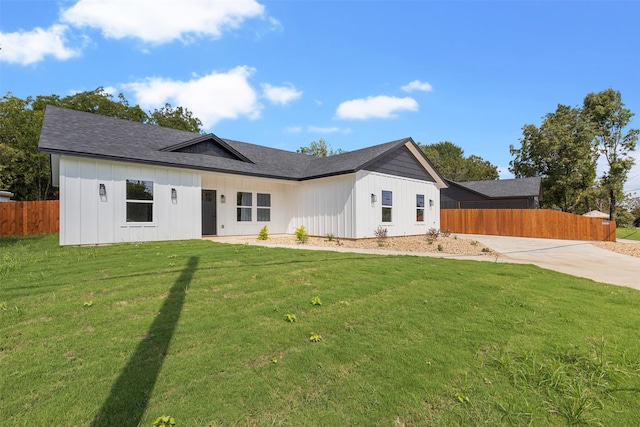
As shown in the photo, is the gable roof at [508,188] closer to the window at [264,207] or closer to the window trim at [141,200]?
the window at [264,207]

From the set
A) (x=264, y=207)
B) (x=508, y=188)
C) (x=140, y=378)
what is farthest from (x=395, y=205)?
(x=508, y=188)

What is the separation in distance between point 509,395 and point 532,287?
3836 millimetres

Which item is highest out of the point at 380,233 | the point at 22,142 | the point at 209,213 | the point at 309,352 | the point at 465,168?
the point at 465,168

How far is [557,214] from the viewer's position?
1769 centimetres

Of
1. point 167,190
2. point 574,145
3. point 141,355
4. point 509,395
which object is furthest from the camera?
point 574,145

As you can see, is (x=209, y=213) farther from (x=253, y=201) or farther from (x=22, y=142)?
(x=22, y=142)

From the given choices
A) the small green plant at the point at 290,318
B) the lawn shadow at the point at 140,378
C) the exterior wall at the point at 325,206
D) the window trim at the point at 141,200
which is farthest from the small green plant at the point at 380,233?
the lawn shadow at the point at 140,378

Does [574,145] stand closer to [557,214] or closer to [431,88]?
[557,214]

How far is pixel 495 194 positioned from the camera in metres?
25.5

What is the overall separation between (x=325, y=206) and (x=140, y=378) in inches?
482

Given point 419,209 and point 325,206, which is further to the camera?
point 419,209

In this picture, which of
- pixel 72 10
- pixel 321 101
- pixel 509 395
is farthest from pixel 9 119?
pixel 509 395

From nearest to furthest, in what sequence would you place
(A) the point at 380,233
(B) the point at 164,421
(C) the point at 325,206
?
1. (B) the point at 164,421
2. (A) the point at 380,233
3. (C) the point at 325,206

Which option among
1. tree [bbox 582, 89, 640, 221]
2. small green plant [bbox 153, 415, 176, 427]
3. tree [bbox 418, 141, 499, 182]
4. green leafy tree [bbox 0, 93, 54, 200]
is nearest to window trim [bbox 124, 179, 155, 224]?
small green plant [bbox 153, 415, 176, 427]
